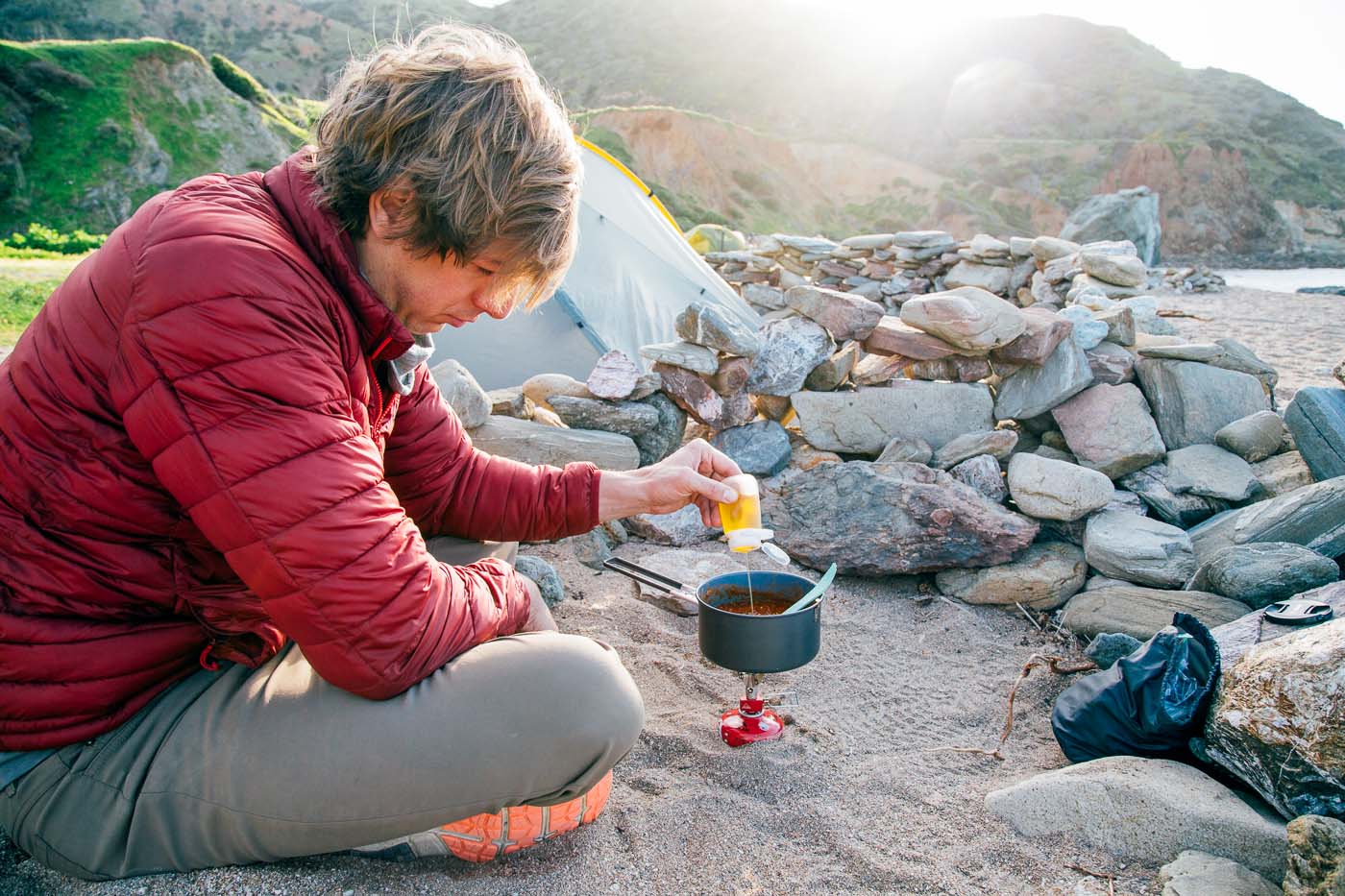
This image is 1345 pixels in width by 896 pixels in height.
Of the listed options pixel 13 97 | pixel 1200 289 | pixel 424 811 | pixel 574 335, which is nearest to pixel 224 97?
pixel 13 97

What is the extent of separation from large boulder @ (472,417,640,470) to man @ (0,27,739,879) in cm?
203

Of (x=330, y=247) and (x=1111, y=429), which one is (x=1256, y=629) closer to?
(x=1111, y=429)

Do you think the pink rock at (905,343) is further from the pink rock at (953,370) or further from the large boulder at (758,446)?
the large boulder at (758,446)

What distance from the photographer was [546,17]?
5081 cm

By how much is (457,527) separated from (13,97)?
66.3 ft

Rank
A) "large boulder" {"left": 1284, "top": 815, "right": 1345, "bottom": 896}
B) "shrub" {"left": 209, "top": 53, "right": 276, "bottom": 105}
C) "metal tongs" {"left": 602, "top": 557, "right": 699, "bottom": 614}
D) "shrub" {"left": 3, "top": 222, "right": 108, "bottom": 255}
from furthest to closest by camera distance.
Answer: "shrub" {"left": 209, "top": 53, "right": 276, "bottom": 105}, "shrub" {"left": 3, "top": 222, "right": 108, "bottom": 255}, "metal tongs" {"left": 602, "top": 557, "right": 699, "bottom": 614}, "large boulder" {"left": 1284, "top": 815, "right": 1345, "bottom": 896}

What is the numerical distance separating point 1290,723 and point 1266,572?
1114 mm

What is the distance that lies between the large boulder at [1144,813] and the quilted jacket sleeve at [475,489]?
125cm

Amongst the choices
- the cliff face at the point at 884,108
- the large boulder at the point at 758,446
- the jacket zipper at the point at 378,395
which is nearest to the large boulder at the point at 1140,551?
the large boulder at the point at 758,446

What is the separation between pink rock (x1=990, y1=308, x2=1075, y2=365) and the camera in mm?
3926

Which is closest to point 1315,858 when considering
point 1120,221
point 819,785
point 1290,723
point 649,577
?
point 1290,723

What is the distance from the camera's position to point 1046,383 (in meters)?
3.97

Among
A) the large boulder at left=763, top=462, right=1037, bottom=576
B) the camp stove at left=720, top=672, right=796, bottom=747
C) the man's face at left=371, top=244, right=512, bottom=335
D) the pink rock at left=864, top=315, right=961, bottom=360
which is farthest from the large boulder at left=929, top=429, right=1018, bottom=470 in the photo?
the man's face at left=371, top=244, right=512, bottom=335

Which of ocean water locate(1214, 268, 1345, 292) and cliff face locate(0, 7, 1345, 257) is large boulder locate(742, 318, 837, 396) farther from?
cliff face locate(0, 7, 1345, 257)
